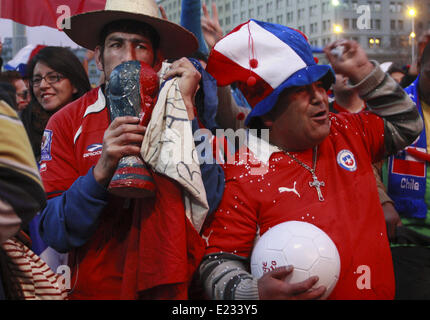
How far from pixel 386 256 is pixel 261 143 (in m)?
0.74

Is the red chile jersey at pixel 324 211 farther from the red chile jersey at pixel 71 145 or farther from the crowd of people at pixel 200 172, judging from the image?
the red chile jersey at pixel 71 145

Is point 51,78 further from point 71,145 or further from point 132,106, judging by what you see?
point 132,106

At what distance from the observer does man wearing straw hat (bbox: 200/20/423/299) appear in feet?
6.12

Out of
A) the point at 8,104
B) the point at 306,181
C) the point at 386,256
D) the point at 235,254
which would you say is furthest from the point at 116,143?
the point at 386,256

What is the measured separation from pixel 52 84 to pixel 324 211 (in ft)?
7.33

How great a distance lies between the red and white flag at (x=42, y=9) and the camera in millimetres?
3117

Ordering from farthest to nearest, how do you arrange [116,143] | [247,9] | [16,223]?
[247,9] < [116,143] < [16,223]

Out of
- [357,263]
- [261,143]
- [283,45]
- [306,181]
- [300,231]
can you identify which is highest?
[283,45]

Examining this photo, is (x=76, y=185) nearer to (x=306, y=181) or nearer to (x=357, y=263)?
(x=306, y=181)

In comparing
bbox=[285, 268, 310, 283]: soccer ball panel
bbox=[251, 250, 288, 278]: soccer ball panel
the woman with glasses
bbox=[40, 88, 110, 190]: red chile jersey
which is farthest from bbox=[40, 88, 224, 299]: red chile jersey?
the woman with glasses

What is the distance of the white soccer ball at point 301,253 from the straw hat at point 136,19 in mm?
1042

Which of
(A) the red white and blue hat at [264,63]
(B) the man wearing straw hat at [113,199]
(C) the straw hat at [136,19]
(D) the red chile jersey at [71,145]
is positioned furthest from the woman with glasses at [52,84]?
(A) the red white and blue hat at [264,63]

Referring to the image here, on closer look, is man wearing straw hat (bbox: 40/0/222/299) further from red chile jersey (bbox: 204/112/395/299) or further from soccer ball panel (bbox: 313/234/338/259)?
soccer ball panel (bbox: 313/234/338/259)

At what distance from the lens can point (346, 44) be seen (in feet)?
7.50
